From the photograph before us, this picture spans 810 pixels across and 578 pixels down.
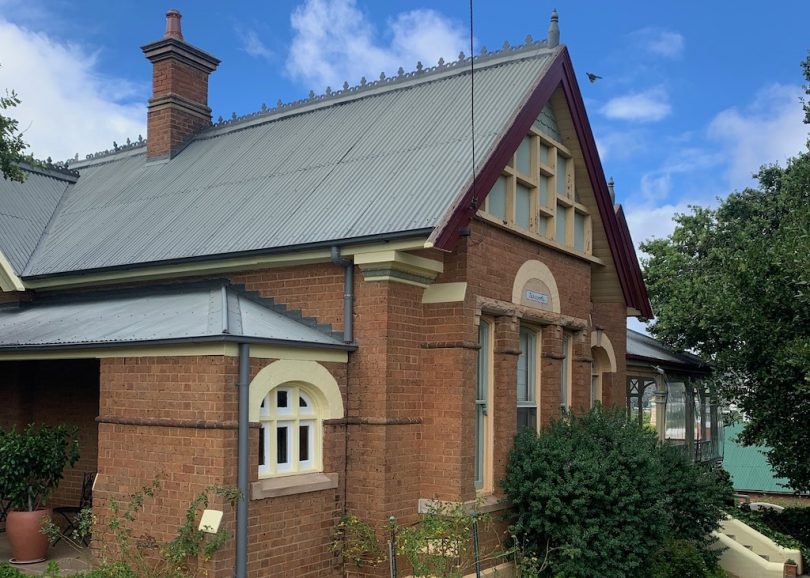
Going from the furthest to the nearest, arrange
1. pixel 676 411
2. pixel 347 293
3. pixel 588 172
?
pixel 676 411
pixel 588 172
pixel 347 293

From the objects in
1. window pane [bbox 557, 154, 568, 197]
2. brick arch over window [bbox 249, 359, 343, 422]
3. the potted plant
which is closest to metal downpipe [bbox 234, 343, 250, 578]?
brick arch over window [bbox 249, 359, 343, 422]

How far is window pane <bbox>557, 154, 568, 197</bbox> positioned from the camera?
13.6m

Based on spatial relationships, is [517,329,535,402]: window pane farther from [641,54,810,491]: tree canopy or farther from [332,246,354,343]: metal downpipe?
[641,54,810,491]: tree canopy

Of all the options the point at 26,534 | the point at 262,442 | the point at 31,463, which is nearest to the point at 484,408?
the point at 262,442

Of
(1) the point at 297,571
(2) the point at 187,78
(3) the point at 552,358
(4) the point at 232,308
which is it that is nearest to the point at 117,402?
(4) the point at 232,308

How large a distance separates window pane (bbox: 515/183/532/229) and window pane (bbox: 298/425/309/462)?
4.38 meters

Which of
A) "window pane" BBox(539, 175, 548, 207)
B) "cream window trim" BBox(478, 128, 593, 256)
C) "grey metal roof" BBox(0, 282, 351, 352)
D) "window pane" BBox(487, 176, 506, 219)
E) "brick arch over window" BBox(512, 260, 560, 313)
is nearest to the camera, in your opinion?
"grey metal roof" BBox(0, 282, 351, 352)

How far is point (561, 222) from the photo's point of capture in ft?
45.3

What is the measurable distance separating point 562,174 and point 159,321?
23.0 ft

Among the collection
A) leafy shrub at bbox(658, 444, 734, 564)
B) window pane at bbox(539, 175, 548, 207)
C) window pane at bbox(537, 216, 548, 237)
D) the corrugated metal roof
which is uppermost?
window pane at bbox(539, 175, 548, 207)

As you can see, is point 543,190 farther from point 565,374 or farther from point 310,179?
point 310,179

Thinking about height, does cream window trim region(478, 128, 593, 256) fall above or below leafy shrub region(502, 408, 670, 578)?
above

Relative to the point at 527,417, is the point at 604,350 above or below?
above

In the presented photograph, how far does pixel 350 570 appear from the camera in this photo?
10195 mm
